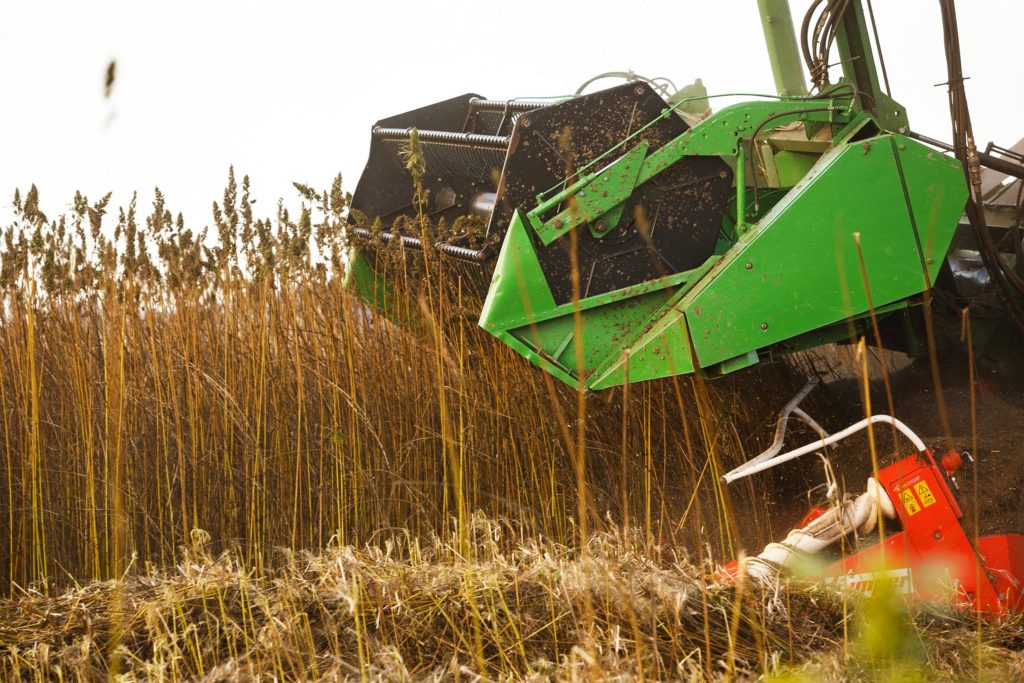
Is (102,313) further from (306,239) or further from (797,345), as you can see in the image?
(797,345)

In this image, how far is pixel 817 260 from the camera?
10.0ft

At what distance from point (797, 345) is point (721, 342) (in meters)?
0.29

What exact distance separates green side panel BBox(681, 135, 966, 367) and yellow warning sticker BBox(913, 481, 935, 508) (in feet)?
1.86

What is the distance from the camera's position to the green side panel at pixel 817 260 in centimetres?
304

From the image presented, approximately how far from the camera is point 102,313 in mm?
3789

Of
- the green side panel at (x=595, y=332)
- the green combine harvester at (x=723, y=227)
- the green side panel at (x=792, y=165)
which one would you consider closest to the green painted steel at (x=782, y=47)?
the green combine harvester at (x=723, y=227)

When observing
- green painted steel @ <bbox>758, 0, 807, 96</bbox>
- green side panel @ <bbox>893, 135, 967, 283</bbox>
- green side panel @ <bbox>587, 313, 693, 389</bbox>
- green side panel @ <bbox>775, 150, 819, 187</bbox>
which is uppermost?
green painted steel @ <bbox>758, 0, 807, 96</bbox>

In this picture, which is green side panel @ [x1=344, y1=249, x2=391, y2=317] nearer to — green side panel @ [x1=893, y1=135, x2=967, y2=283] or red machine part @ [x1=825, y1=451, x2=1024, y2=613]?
green side panel @ [x1=893, y1=135, x2=967, y2=283]

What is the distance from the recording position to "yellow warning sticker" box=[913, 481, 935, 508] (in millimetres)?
2703

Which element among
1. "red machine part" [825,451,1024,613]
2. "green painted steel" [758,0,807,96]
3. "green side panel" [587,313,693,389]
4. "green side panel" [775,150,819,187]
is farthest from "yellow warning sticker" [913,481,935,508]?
"green painted steel" [758,0,807,96]

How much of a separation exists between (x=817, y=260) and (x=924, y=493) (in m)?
0.74

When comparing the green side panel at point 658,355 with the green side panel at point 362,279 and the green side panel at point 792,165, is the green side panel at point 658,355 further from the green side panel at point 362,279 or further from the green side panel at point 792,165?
the green side panel at point 362,279

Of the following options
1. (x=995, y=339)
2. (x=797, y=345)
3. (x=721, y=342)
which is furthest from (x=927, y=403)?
(x=721, y=342)

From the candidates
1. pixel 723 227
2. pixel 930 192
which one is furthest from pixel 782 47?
pixel 930 192
